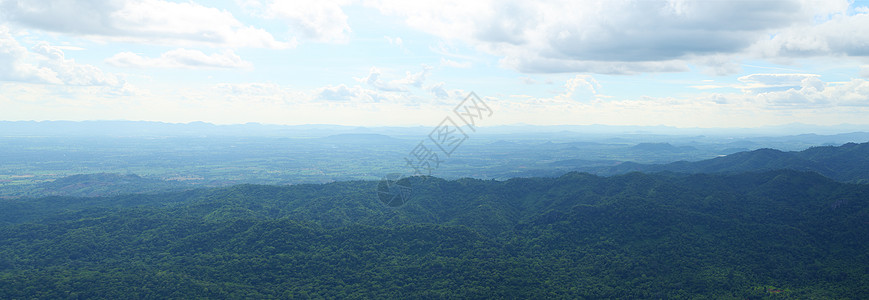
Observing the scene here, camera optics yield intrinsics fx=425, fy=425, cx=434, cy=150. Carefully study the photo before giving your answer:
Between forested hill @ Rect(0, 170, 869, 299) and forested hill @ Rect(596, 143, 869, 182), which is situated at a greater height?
forested hill @ Rect(596, 143, 869, 182)

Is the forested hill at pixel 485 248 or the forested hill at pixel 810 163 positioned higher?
the forested hill at pixel 810 163

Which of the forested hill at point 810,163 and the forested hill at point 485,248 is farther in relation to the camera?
the forested hill at point 810,163

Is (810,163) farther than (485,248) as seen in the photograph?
Yes

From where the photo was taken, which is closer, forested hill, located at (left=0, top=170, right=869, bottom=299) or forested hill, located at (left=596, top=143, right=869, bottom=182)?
forested hill, located at (left=0, top=170, right=869, bottom=299)

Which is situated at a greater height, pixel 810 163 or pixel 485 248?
pixel 810 163
